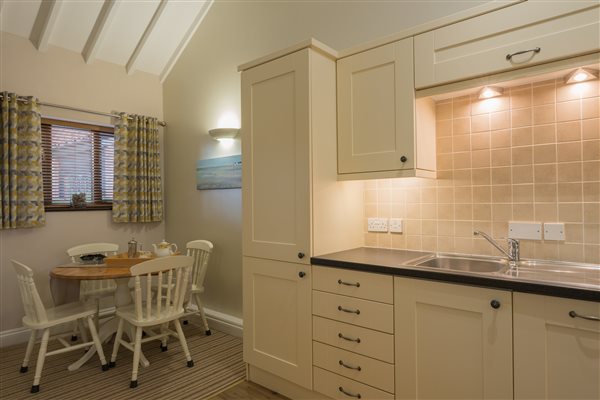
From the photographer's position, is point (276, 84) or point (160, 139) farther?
point (160, 139)

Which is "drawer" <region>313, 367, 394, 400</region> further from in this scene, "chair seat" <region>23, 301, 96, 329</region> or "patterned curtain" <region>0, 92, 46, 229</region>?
"patterned curtain" <region>0, 92, 46, 229</region>

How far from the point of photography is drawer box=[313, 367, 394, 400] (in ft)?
6.20

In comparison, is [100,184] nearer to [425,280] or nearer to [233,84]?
[233,84]

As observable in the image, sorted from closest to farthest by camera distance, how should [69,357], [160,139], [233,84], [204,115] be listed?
[69,357] → [233,84] → [204,115] → [160,139]

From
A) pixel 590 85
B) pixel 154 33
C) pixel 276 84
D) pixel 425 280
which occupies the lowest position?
pixel 425 280

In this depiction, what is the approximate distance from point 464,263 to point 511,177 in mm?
550

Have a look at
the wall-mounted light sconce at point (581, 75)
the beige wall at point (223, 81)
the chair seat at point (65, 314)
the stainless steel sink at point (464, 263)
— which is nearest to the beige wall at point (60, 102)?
the beige wall at point (223, 81)

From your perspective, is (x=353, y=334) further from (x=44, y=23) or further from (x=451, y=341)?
(x=44, y=23)

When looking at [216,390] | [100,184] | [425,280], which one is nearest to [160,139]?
[100,184]

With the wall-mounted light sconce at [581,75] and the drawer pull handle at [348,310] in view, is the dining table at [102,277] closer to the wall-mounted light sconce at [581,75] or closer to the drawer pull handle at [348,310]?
the drawer pull handle at [348,310]

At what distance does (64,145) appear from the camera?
3.69m

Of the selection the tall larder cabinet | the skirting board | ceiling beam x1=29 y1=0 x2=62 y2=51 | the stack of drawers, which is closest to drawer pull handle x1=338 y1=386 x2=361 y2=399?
the stack of drawers

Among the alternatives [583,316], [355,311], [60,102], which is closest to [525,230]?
[583,316]

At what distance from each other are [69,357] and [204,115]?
8.32 ft
